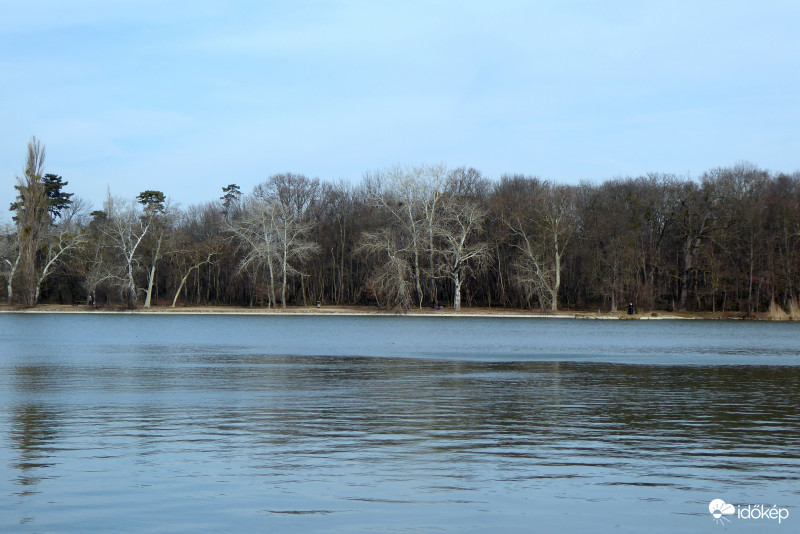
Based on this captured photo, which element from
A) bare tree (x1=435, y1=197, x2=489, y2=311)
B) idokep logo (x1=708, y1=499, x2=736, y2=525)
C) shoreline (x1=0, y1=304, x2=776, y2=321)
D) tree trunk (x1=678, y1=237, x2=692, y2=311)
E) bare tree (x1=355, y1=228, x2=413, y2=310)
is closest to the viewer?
idokep logo (x1=708, y1=499, x2=736, y2=525)

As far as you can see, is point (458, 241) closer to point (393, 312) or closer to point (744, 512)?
point (393, 312)

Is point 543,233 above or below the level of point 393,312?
above

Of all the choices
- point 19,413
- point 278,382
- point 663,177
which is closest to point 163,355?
point 278,382

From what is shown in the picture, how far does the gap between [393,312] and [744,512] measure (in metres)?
73.7

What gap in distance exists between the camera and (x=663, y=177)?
90.9m

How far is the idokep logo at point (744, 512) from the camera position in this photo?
9359 mm

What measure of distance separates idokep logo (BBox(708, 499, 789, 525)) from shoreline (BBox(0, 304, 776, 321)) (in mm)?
71323

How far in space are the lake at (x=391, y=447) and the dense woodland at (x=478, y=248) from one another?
54371mm

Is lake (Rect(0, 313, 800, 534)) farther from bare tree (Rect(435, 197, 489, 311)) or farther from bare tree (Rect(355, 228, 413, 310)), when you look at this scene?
bare tree (Rect(435, 197, 489, 311))

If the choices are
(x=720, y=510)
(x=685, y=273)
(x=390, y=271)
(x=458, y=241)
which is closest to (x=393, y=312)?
(x=390, y=271)

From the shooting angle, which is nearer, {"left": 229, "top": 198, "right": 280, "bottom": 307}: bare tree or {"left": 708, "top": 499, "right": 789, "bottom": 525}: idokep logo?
{"left": 708, "top": 499, "right": 789, "bottom": 525}: idokep logo

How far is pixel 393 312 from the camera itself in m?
83.1

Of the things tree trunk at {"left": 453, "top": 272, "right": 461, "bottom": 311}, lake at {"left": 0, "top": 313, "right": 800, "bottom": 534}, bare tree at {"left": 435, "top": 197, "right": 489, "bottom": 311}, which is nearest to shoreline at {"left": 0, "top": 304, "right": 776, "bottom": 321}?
tree trunk at {"left": 453, "top": 272, "right": 461, "bottom": 311}

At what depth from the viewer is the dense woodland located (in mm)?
81938
